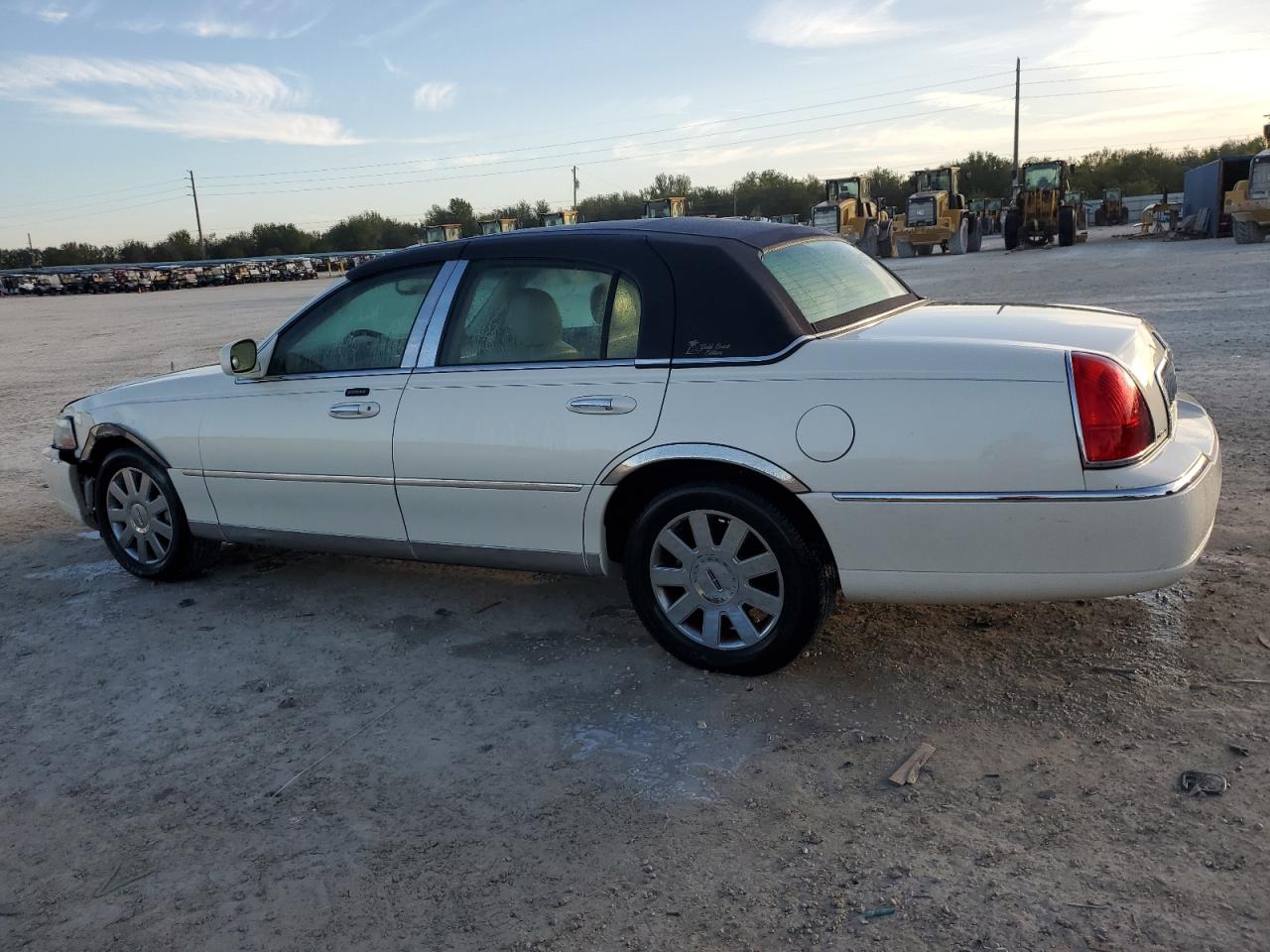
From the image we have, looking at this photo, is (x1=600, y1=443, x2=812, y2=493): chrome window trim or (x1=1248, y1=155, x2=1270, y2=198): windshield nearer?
(x1=600, y1=443, x2=812, y2=493): chrome window trim

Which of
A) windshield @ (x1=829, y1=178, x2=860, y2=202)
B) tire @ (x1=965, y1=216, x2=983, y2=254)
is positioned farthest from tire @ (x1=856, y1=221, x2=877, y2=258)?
windshield @ (x1=829, y1=178, x2=860, y2=202)

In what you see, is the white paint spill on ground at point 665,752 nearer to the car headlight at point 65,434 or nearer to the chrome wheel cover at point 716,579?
the chrome wheel cover at point 716,579

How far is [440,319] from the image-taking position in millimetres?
4258

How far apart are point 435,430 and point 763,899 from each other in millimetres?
2258

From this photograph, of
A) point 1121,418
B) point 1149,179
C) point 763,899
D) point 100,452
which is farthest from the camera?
point 1149,179

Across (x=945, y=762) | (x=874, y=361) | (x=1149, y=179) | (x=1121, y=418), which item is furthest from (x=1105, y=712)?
(x=1149, y=179)

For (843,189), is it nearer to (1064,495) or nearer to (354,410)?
(354,410)

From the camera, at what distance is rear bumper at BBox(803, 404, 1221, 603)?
312 centimetres

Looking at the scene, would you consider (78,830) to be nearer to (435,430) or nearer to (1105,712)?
(435,430)

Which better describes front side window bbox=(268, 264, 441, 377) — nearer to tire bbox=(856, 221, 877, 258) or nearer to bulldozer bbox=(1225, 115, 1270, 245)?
bulldozer bbox=(1225, 115, 1270, 245)

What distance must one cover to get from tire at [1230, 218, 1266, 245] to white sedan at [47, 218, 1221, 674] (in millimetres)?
28717

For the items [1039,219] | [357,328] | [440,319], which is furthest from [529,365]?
[1039,219]

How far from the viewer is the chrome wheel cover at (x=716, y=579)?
3.61 m

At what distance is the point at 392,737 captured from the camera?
3.48 meters
